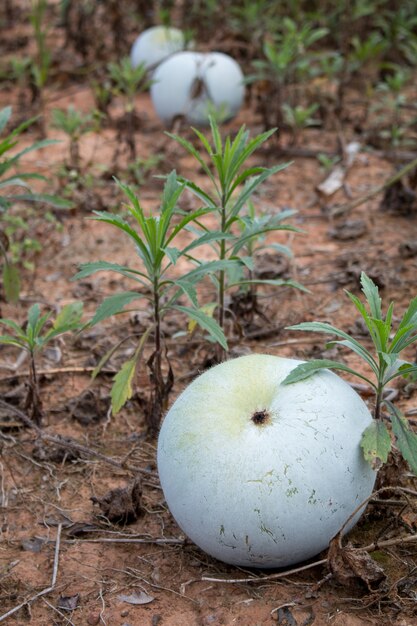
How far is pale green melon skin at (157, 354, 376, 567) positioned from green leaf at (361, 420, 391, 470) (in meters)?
0.03

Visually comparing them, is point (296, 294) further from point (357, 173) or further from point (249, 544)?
point (249, 544)

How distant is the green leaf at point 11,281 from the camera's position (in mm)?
4359

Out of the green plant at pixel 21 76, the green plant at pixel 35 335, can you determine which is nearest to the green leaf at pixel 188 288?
the green plant at pixel 35 335

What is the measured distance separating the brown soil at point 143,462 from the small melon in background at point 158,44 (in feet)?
6.49

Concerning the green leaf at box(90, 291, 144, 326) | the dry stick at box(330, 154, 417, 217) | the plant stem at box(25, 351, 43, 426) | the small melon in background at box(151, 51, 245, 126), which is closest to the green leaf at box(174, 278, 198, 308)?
the green leaf at box(90, 291, 144, 326)

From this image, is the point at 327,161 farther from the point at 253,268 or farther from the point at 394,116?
the point at 253,268

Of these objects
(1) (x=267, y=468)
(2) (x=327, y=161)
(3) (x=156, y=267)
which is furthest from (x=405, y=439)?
(2) (x=327, y=161)

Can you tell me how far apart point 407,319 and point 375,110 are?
4842 millimetres

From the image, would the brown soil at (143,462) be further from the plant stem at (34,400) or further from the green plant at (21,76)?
the green plant at (21,76)

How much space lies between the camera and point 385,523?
3043mm

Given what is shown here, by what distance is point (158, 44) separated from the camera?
Result: 8.08 m

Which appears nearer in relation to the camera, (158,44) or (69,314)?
(69,314)

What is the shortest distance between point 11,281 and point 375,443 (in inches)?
93.4

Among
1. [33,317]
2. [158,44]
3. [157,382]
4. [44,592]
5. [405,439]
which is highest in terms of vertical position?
[158,44]
